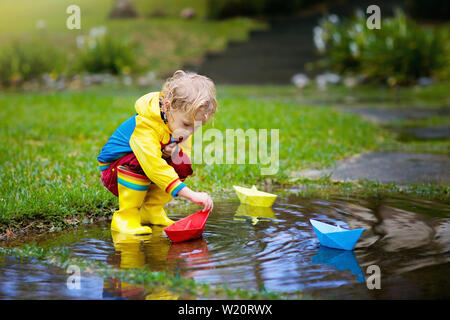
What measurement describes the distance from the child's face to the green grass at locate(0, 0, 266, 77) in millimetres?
13143

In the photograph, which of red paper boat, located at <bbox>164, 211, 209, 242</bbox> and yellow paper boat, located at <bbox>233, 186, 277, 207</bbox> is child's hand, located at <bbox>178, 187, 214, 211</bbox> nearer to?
red paper boat, located at <bbox>164, 211, 209, 242</bbox>

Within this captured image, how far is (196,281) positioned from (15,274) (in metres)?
0.97

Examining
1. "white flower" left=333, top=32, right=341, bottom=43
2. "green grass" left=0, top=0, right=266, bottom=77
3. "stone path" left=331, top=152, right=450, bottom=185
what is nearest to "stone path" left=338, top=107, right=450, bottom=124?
"stone path" left=331, top=152, right=450, bottom=185

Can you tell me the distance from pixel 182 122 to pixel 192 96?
0.20 m

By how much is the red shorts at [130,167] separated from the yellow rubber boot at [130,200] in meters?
0.04

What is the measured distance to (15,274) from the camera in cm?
303

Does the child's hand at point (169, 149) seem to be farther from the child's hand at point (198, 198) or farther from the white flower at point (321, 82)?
the white flower at point (321, 82)

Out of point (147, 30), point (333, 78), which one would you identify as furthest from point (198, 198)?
point (147, 30)

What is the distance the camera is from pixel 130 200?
382cm

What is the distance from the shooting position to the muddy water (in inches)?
110

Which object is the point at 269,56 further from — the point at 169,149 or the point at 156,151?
the point at 156,151

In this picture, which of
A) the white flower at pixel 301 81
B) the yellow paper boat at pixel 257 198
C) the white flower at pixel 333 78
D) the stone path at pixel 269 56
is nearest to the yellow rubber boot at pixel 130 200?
the yellow paper boat at pixel 257 198
